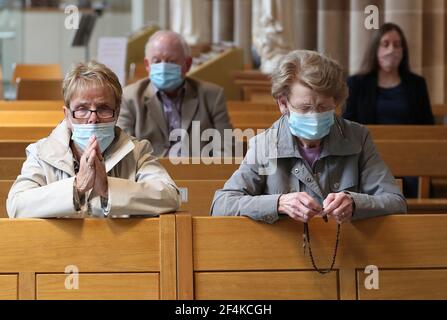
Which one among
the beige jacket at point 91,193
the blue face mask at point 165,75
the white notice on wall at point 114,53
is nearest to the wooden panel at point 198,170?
the blue face mask at point 165,75

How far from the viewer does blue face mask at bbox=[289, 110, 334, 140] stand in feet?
15.2

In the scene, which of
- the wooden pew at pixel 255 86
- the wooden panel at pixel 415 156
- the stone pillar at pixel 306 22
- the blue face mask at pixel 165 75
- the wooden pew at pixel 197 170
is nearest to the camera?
the wooden pew at pixel 197 170

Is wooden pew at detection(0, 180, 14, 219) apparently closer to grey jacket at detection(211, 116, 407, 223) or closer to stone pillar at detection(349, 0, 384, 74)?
grey jacket at detection(211, 116, 407, 223)

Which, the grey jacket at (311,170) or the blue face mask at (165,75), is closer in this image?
the grey jacket at (311,170)

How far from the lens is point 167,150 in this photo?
7312mm

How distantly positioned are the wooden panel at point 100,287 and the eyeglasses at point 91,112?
2.24 feet

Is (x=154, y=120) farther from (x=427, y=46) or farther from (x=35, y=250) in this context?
(x=427, y=46)

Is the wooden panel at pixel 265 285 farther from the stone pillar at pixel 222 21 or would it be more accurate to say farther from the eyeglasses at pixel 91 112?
the stone pillar at pixel 222 21

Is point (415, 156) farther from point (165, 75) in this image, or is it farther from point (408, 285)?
point (408, 285)

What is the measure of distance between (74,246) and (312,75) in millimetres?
1123

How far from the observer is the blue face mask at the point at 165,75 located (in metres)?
7.39

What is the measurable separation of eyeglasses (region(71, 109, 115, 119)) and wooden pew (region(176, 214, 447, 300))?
590 millimetres

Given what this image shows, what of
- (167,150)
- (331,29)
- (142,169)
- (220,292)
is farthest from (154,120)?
(331,29)

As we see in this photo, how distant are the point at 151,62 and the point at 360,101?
157 cm
